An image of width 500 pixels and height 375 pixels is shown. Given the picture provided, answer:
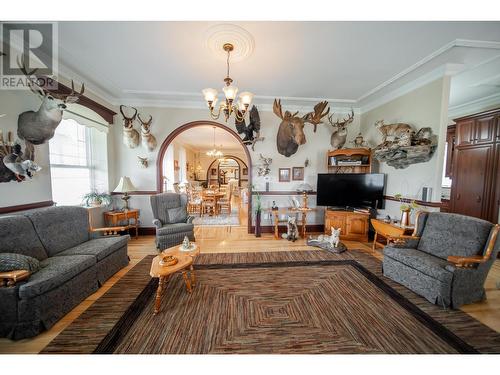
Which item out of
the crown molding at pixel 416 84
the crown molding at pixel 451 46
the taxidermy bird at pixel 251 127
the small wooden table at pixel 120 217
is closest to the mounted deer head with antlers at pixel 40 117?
the small wooden table at pixel 120 217

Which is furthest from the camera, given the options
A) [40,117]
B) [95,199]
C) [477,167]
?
[95,199]

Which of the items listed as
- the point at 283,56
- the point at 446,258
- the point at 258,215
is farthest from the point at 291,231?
the point at 283,56

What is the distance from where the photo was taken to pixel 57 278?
5.95 ft

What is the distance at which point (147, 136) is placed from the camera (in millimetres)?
4156

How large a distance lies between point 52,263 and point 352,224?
194 inches

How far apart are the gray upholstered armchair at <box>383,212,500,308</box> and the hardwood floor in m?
0.17

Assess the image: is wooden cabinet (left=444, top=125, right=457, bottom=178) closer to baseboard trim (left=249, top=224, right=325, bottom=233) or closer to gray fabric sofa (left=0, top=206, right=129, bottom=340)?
baseboard trim (left=249, top=224, right=325, bottom=233)

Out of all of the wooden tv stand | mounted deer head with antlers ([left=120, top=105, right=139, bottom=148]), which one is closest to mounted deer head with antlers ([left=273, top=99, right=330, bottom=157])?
the wooden tv stand

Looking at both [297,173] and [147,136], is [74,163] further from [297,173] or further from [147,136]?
[297,173]

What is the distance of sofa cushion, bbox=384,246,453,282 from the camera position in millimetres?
2010

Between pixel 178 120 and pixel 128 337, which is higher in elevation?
pixel 178 120
